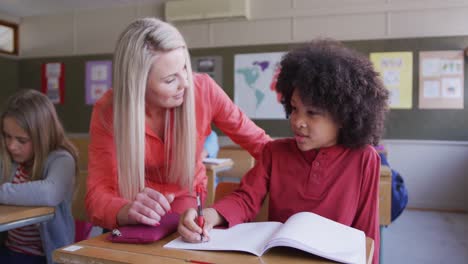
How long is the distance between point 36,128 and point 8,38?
18.3 feet

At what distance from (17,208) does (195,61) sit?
422 centimetres

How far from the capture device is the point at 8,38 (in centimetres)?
626

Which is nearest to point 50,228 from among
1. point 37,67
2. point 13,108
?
point 13,108

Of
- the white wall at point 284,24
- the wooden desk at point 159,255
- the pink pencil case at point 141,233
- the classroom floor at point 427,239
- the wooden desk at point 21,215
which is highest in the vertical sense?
the white wall at point 284,24

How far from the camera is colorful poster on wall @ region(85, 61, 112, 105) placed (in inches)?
230

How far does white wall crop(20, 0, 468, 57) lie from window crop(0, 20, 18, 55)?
1.02 ft

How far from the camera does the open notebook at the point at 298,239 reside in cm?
73

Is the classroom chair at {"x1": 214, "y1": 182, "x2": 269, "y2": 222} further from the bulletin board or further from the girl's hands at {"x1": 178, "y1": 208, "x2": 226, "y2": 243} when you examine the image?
the bulletin board

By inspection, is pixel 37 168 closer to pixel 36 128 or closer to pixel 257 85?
pixel 36 128

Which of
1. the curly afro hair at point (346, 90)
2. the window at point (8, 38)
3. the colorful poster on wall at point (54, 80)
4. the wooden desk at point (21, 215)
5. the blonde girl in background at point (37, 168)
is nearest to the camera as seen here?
the curly afro hair at point (346, 90)

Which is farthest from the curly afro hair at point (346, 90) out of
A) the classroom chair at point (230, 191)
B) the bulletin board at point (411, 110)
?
the bulletin board at point (411, 110)

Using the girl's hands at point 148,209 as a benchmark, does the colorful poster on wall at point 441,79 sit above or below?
above

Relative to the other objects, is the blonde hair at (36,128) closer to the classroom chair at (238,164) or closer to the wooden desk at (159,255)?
the wooden desk at (159,255)

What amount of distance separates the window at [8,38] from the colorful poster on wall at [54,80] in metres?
0.65
